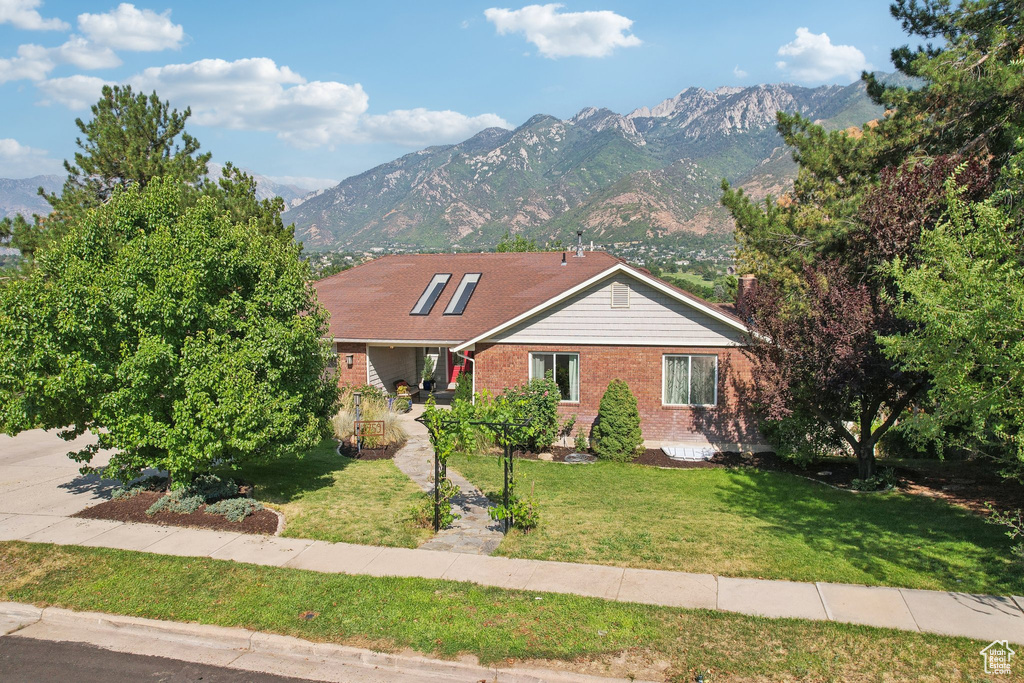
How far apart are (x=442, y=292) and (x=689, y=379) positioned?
10.3 m

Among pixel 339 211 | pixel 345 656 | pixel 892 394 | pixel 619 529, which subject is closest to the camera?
pixel 345 656

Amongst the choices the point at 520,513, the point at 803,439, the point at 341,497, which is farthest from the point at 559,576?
the point at 803,439

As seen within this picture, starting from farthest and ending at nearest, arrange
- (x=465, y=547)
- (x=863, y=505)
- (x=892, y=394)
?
(x=892, y=394)
(x=863, y=505)
(x=465, y=547)

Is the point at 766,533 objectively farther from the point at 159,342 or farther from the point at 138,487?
the point at 138,487

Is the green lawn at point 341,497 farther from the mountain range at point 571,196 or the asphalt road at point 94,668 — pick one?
the mountain range at point 571,196

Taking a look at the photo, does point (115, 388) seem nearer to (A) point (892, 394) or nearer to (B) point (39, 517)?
(B) point (39, 517)

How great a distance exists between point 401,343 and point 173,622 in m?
13.8

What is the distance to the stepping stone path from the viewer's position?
1005 centimetres

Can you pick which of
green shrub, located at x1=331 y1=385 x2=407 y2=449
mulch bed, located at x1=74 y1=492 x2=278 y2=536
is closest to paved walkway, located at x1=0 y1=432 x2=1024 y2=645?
mulch bed, located at x1=74 y1=492 x2=278 y2=536

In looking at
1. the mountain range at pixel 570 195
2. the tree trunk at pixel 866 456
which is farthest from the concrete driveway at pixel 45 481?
the mountain range at pixel 570 195

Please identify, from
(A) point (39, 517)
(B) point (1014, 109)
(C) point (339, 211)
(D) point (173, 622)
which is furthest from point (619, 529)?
(C) point (339, 211)

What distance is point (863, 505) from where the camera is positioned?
12062 mm

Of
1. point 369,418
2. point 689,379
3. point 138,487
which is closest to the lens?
point 138,487

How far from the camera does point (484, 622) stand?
297 inches
